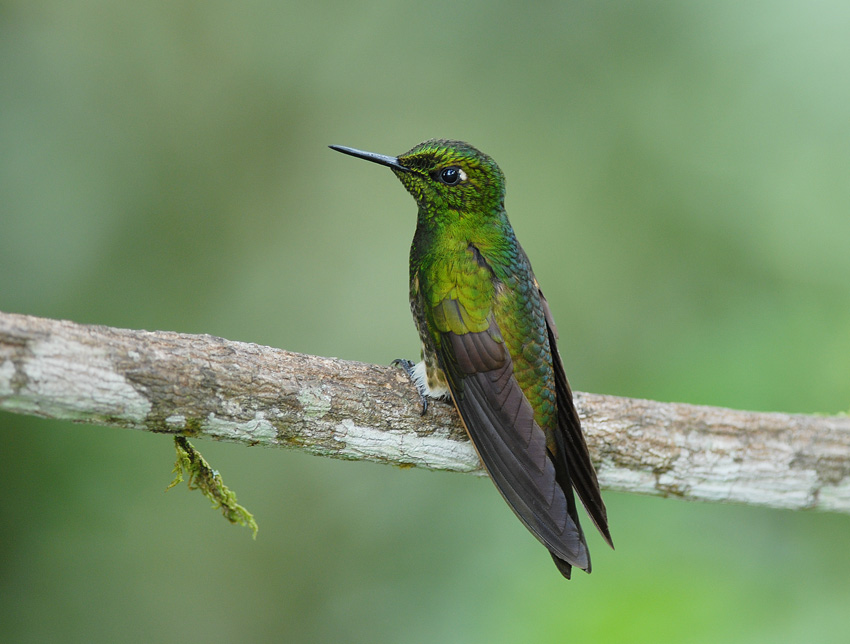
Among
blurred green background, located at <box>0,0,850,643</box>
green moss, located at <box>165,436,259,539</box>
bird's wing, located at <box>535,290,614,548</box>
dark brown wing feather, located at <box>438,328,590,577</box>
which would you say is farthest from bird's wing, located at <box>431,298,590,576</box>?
green moss, located at <box>165,436,259,539</box>

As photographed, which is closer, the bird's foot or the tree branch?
the tree branch

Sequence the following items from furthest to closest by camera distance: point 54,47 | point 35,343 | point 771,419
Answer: point 54,47, point 771,419, point 35,343

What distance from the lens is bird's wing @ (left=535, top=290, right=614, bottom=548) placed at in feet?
11.2

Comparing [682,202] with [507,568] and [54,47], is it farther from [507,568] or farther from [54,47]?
[54,47]

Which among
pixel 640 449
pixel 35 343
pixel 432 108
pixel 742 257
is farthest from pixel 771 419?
pixel 432 108

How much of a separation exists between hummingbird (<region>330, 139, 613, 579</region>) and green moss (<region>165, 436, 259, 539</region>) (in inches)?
37.6

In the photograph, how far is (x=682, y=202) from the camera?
6422 mm

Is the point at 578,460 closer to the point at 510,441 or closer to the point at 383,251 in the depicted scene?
the point at 510,441

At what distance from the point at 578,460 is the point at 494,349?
0.63 m

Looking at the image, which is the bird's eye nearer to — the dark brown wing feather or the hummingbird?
the hummingbird

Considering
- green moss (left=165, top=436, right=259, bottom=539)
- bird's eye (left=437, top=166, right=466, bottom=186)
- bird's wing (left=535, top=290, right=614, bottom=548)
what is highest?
bird's eye (left=437, top=166, right=466, bottom=186)

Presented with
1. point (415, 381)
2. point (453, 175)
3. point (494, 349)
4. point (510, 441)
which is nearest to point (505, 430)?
point (510, 441)

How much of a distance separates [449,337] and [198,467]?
3.98ft

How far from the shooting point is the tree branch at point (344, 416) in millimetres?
2699
